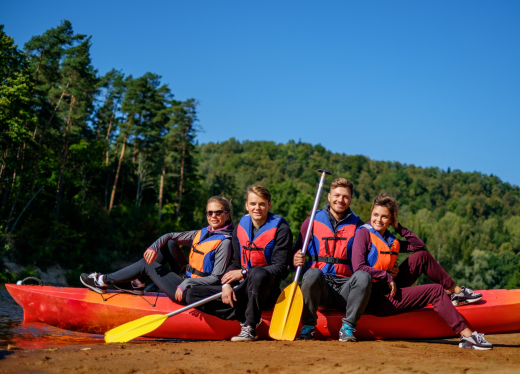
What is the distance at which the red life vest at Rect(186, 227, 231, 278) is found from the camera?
4453 millimetres

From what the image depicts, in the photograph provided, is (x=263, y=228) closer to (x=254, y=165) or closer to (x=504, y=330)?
(x=504, y=330)

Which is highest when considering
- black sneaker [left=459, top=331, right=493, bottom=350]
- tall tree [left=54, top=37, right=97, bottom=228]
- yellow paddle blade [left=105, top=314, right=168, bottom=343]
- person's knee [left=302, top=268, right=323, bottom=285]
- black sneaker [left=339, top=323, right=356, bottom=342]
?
tall tree [left=54, top=37, right=97, bottom=228]

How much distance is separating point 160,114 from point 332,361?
28.5 meters

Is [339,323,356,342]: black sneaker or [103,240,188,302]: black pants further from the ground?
[103,240,188,302]: black pants

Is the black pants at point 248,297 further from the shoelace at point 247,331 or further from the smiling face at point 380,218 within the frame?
the smiling face at point 380,218

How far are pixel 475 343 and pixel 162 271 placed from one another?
2.73 meters

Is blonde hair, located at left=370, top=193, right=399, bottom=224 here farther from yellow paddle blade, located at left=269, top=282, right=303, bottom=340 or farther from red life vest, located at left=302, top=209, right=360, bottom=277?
yellow paddle blade, located at left=269, top=282, right=303, bottom=340

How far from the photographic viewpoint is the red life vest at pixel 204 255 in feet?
14.6

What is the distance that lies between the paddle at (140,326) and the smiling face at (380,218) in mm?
1337

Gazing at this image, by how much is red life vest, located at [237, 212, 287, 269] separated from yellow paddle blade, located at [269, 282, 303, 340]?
A: 339 mm

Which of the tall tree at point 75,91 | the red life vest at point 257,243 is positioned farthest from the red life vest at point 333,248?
the tall tree at point 75,91

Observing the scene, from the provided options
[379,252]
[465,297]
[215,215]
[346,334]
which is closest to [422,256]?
[379,252]

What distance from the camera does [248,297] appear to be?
4191 millimetres

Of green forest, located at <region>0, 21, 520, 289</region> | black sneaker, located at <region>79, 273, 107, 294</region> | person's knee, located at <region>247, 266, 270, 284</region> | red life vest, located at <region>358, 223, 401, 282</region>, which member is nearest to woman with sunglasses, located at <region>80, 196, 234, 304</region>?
black sneaker, located at <region>79, 273, 107, 294</region>
